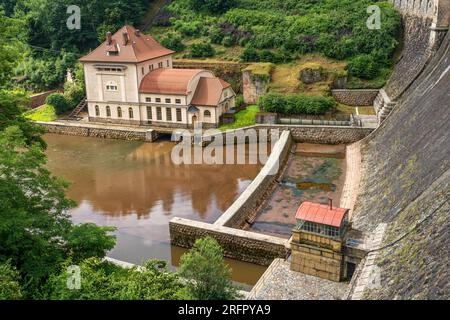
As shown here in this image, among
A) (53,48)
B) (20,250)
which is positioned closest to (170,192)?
(20,250)

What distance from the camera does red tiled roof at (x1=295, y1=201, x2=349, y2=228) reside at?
49.7 feet

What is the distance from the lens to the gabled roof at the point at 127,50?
36625mm

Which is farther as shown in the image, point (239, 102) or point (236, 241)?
point (239, 102)

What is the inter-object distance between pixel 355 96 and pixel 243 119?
9387 mm

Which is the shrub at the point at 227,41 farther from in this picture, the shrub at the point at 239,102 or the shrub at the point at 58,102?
the shrub at the point at 58,102

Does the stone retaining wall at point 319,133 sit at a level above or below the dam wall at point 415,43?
below

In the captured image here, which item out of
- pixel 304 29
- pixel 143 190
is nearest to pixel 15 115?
pixel 143 190

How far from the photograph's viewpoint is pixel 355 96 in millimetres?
37562

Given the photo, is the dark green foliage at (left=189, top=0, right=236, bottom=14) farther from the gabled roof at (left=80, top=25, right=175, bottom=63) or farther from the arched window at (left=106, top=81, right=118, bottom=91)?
the arched window at (left=106, top=81, right=118, bottom=91)

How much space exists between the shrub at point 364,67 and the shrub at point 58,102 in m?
23.9

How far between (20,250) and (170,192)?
44.8 feet

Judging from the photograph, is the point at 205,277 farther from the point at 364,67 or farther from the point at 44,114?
the point at 44,114

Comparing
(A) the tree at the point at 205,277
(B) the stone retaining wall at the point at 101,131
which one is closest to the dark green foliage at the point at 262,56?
(B) the stone retaining wall at the point at 101,131

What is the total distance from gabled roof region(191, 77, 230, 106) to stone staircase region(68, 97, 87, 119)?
11.3 meters
